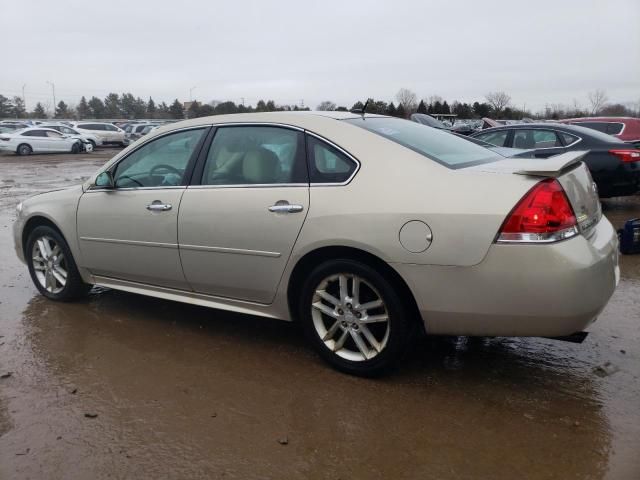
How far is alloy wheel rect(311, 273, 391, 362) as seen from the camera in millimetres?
3254

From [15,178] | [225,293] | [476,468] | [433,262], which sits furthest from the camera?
[15,178]

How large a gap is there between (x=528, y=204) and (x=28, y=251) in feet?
14.2

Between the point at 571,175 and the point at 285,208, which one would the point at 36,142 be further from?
the point at 571,175

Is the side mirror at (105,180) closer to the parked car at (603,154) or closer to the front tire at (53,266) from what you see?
the front tire at (53,266)

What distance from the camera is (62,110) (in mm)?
103750

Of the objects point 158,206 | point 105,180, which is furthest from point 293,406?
point 105,180

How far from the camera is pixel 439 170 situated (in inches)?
120

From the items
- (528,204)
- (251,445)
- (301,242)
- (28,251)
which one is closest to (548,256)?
(528,204)

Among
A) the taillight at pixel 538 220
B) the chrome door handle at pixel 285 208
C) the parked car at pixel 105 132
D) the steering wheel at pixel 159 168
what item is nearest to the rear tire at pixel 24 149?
the parked car at pixel 105 132

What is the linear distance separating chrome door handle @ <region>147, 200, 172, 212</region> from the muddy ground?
94 cm

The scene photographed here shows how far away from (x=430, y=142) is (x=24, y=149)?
1134 inches

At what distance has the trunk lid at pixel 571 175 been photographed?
2.89 metres

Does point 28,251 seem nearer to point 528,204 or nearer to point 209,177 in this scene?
point 209,177

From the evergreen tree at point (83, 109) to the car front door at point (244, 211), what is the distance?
10375cm
